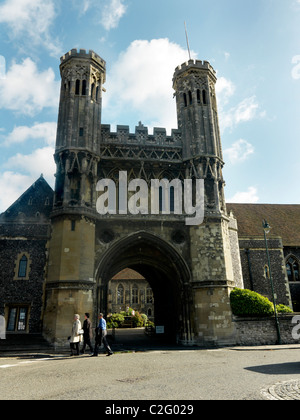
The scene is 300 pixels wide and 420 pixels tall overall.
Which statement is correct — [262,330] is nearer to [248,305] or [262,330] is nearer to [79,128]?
[248,305]

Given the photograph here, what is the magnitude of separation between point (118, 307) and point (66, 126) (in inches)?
1363

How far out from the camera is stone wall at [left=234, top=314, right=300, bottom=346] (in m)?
16.4

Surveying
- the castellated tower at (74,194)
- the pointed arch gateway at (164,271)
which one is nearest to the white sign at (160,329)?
the pointed arch gateway at (164,271)

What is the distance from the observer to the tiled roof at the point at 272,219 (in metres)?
27.5

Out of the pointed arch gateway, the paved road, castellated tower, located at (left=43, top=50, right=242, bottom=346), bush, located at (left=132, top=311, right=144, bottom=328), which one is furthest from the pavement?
bush, located at (left=132, top=311, right=144, bottom=328)

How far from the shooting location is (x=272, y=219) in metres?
30.1

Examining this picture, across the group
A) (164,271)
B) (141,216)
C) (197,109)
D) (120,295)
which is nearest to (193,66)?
(197,109)

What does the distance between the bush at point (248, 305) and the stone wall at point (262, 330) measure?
0.33 meters

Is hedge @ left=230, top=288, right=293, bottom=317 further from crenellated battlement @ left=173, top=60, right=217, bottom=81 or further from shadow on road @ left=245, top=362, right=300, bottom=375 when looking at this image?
crenellated battlement @ left=173, top=60, right=217, bottom=81

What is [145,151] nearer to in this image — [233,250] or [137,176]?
[137,176]

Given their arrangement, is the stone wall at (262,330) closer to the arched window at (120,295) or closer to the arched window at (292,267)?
the arched window at (292,267)

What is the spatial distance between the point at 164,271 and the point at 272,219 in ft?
49.1

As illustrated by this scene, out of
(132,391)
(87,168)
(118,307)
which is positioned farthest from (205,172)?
(118,307)

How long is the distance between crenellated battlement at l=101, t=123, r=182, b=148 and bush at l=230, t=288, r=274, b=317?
10.1 meters
